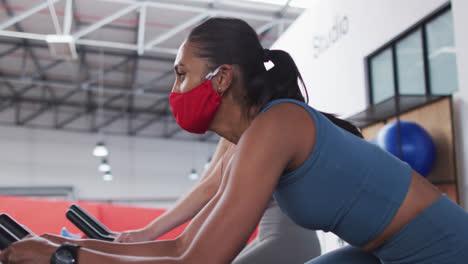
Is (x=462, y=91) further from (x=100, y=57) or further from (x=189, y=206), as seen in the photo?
(x=100, y=57)

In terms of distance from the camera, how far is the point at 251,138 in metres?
0.85

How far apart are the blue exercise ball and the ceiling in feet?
10.2

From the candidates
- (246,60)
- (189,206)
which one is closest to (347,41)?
(189,206)

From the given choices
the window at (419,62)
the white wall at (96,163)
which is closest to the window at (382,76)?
the window at (419,62)

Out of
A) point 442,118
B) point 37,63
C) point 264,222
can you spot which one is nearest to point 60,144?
point 37,63

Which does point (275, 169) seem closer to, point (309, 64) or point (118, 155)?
point (309, 64)

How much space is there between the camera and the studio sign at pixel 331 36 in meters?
5.87

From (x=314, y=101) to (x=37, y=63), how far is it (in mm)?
9353

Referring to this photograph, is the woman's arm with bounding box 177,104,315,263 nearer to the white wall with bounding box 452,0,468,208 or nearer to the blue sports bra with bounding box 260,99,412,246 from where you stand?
the blue sports bra with bounding box 260,99,412,246

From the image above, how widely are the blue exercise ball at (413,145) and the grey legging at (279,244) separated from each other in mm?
2464

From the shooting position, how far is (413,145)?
3986mm

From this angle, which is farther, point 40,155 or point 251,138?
point 40,155

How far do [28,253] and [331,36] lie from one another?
19.5ft

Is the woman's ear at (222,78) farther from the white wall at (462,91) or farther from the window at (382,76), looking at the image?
the window at (382,76)
